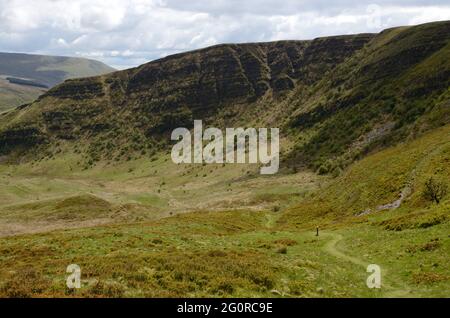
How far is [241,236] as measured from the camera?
46.0 meters

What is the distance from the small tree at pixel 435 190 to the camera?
150 ft

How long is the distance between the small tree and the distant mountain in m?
37.6

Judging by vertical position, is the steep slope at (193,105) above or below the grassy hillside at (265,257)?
above

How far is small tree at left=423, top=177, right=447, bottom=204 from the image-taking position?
45844 millimetres

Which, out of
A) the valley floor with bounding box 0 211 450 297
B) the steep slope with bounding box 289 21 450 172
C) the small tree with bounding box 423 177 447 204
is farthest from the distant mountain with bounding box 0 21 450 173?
the valley floor with bounding box 0 211 450 297

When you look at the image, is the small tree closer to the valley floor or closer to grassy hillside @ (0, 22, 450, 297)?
grassy hillside @ (0, 22, 450, 297)

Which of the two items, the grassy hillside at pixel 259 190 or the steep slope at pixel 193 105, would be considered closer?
the grassy hillside at pixel 259 190

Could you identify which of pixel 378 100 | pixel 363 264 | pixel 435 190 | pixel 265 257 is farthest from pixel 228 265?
pixel 378 100

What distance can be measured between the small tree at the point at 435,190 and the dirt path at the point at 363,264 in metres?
11.2

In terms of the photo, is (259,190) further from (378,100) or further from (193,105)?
(193,105)

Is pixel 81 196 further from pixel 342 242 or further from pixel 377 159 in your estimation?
pixel 342 242

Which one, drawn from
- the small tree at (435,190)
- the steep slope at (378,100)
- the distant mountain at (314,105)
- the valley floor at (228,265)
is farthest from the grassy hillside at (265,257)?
the distant mountain at (314,105)

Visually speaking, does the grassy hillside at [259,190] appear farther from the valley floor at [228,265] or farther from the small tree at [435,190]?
the small tree at [435,190]

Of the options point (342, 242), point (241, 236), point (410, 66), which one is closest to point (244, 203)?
point (241, 236)
